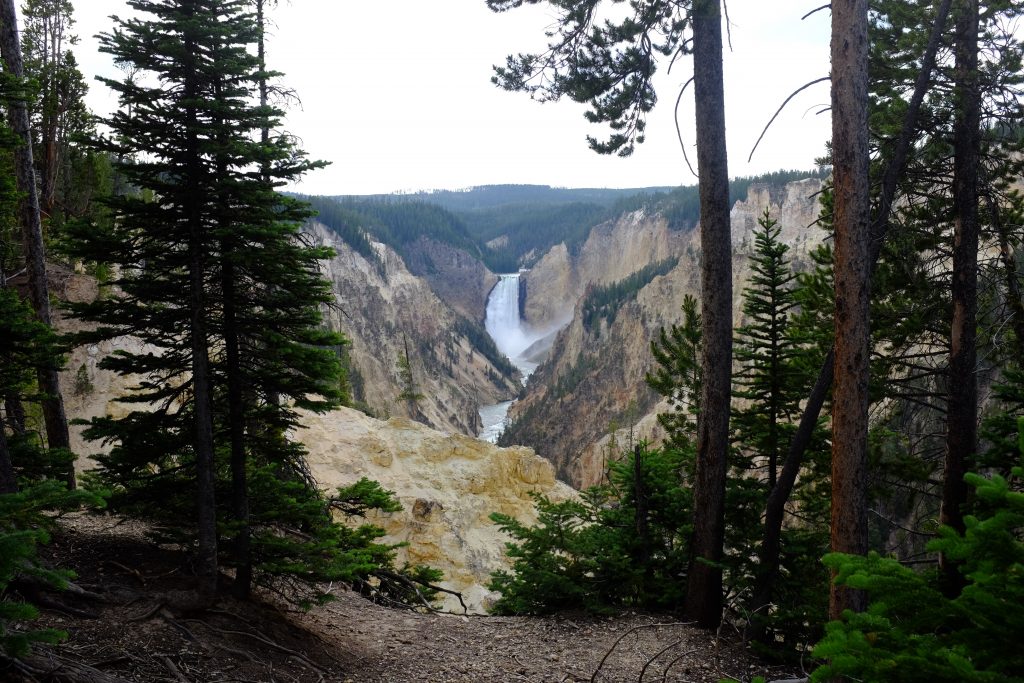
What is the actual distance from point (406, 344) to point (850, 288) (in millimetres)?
78203

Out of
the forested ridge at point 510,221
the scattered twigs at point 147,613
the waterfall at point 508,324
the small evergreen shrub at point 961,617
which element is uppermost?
the forested ridge at point 510,221

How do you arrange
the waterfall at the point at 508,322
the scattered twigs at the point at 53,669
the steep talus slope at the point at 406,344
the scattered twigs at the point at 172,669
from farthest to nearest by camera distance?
the waterfall at the point at 508,322, the steep talus slope at the point at 406,344, the scattered twigs at the point at 172,669, the scattered twigs at the point at 53,669

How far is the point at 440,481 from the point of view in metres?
21.0

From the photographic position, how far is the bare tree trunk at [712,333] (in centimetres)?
714

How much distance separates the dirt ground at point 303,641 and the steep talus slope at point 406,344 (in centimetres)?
6292

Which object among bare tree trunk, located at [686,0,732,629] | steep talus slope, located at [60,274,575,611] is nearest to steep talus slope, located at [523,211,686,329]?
steep talus slope, located at [60,274,575,611]

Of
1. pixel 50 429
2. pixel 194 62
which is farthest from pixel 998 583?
pixel 50 429

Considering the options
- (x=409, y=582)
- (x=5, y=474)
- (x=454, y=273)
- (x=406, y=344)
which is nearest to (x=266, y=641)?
(x=5, y=474)

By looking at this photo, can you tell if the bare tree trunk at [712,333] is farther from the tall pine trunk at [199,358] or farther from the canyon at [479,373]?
the tall pine trunk at [199,358]

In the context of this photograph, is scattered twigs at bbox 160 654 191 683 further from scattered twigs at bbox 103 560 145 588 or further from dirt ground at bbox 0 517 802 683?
scattered twigs at bbox 103 560 145 588

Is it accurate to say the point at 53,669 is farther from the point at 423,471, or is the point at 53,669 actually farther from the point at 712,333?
the point at 423,471

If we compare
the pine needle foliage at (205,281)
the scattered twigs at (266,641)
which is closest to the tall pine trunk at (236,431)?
the pine needle foliage at (205,281)

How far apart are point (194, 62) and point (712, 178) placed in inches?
206

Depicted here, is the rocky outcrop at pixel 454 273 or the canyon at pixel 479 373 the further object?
the rocky outcrop at pixel 454 273
